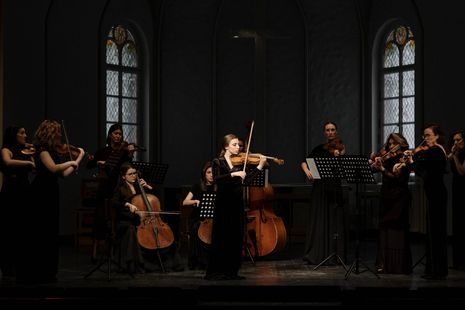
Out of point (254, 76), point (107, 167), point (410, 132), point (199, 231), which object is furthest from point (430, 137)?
point (254, 76)

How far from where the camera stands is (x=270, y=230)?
11133 mm

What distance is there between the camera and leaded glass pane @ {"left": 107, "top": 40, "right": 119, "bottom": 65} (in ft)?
48.8

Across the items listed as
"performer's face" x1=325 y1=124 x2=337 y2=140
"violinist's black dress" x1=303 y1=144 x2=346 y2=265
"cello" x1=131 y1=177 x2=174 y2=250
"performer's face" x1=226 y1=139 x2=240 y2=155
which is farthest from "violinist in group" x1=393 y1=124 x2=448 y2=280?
"cello" x1=131 y1=177 x2=174 y2=250

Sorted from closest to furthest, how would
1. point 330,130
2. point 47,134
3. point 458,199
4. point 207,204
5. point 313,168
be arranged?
point 47,134, point 207,204, point 313,168, point 458,199, point 330,130

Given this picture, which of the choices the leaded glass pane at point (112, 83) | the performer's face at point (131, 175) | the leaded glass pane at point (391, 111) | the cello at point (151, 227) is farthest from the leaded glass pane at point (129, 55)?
the cello at point (151, 227)

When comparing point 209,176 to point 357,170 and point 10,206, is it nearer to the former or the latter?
point 357,170

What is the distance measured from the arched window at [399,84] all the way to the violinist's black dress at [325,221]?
4027mm

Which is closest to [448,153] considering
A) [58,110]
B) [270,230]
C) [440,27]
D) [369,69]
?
[270,230]

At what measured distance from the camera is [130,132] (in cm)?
1520

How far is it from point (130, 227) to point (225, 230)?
1107 millimetres

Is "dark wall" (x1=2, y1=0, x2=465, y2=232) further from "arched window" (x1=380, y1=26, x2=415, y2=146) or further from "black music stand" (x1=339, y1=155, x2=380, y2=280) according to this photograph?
"black music stand" (x1=339, y1=155, x2=380, y2=280)

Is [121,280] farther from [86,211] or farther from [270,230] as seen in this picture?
[86,211]

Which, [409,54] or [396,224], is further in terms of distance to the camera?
[409,54]

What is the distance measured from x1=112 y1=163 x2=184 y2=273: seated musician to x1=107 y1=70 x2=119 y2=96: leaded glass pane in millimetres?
4886
